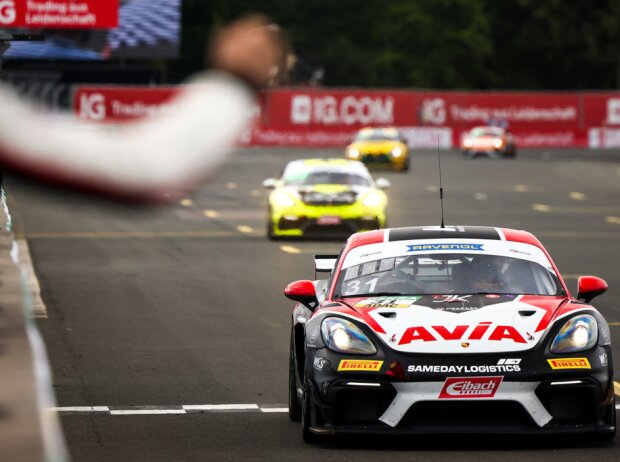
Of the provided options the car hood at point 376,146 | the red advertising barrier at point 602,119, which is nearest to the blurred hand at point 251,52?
the car hood at point 376,146

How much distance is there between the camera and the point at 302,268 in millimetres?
24891

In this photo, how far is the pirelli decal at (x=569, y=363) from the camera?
10109 millimetres

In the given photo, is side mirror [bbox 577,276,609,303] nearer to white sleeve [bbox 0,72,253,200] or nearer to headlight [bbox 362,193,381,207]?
white sleeve [bbox 0,72,253,200]

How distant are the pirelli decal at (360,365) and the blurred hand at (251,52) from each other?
6.44 metres

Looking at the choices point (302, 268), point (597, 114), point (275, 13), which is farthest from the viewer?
point (275, 13)

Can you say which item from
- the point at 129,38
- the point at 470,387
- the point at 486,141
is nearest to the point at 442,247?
the point at 470,387

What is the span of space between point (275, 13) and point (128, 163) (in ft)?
375

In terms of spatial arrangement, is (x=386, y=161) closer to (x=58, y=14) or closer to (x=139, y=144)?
(x=58, y=14)

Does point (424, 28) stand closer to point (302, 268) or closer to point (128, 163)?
point (302, 268)

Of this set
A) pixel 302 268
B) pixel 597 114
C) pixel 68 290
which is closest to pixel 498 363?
pixel 68 290

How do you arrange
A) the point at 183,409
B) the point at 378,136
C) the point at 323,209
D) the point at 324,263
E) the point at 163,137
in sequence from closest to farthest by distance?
1. the point at 163,137
2. the point at 183,409
3. the point at 324,263
4. the point at 323,209
5. the point at 378,136

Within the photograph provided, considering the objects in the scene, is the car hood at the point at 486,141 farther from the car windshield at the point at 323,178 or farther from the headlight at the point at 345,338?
the headlight at the point at 345,338

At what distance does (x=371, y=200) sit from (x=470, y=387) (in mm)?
20910

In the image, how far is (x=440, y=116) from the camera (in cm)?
8331
